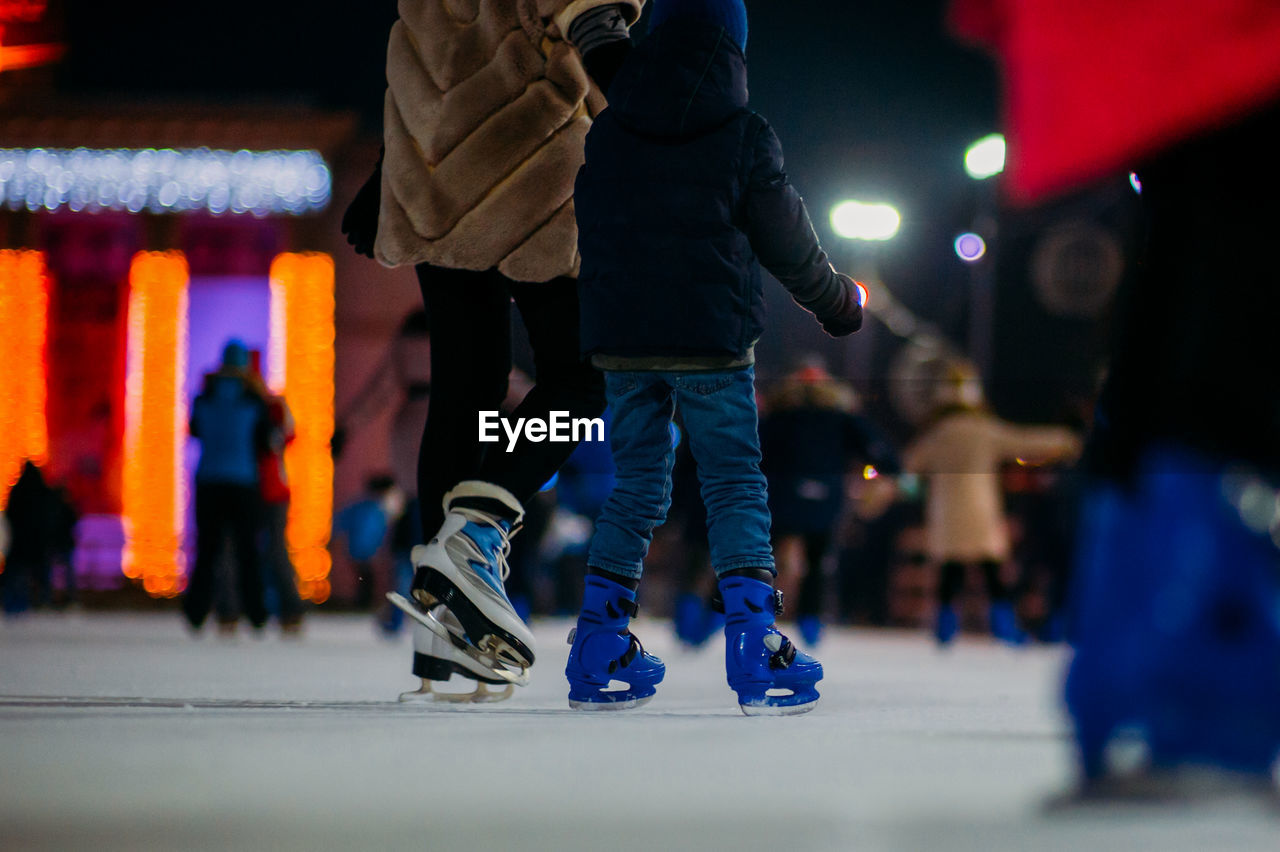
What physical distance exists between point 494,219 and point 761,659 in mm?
1067

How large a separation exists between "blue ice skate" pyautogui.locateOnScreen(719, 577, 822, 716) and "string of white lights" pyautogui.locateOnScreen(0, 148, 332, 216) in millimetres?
13537

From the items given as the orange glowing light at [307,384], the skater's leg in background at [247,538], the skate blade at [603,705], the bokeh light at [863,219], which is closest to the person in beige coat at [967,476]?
the bokeh light at [863,219]

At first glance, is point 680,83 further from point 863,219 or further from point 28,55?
point 28,55

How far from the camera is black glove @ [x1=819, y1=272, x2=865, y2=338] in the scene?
2.89m

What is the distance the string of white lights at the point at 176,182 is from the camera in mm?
15281

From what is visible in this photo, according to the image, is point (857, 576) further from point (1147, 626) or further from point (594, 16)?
point (1147, 626)

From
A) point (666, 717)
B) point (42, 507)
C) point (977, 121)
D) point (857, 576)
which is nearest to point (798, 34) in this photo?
point (977, 121)

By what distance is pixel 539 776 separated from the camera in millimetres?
1727

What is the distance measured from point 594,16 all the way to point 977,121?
31.2 ft

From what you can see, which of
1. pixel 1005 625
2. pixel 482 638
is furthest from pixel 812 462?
pixel 482 638

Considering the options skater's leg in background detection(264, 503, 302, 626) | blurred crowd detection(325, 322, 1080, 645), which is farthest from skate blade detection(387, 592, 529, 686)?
skater's leg in background detection(264, 503, 302, 626)

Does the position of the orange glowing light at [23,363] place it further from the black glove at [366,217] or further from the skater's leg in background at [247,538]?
the black glove at [366,217]

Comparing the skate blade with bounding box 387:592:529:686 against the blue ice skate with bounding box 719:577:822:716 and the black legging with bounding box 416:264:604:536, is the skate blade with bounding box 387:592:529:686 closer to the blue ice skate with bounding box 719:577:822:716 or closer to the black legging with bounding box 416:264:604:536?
the black legging with bounding box 416:264:604:536

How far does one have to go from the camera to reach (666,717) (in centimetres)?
262
